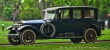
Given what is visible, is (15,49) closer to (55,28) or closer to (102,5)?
(55,28)

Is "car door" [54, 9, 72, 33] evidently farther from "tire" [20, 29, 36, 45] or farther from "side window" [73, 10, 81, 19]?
"tire" [20, 29, 36, 45]

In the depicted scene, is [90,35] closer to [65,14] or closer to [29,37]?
[65,14]

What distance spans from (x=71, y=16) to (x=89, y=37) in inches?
67.7

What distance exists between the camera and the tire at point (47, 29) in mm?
17875

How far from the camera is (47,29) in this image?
1803cm

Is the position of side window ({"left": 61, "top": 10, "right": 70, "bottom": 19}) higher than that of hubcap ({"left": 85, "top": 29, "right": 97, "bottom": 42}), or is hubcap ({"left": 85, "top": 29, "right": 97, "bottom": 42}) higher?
side window ({"left": 61, "top": 10, "right": 70, "bottom": 19})

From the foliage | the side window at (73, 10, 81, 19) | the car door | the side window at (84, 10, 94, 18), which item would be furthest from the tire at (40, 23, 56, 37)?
the foliage

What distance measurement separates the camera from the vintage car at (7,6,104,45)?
17.5 m

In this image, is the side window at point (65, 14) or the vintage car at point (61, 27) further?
the side window at point (65, 14)

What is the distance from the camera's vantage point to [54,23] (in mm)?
18125

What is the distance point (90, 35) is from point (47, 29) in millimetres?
2754

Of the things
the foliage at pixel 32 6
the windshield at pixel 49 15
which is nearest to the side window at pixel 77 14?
the windshield at pixel 49 15

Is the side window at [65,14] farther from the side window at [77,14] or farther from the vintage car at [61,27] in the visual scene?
the side window at [77,14]

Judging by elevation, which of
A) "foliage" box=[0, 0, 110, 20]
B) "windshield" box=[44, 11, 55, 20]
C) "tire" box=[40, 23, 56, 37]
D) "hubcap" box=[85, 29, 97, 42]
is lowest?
"hubcap" box=[85, 29, 97, 42]
